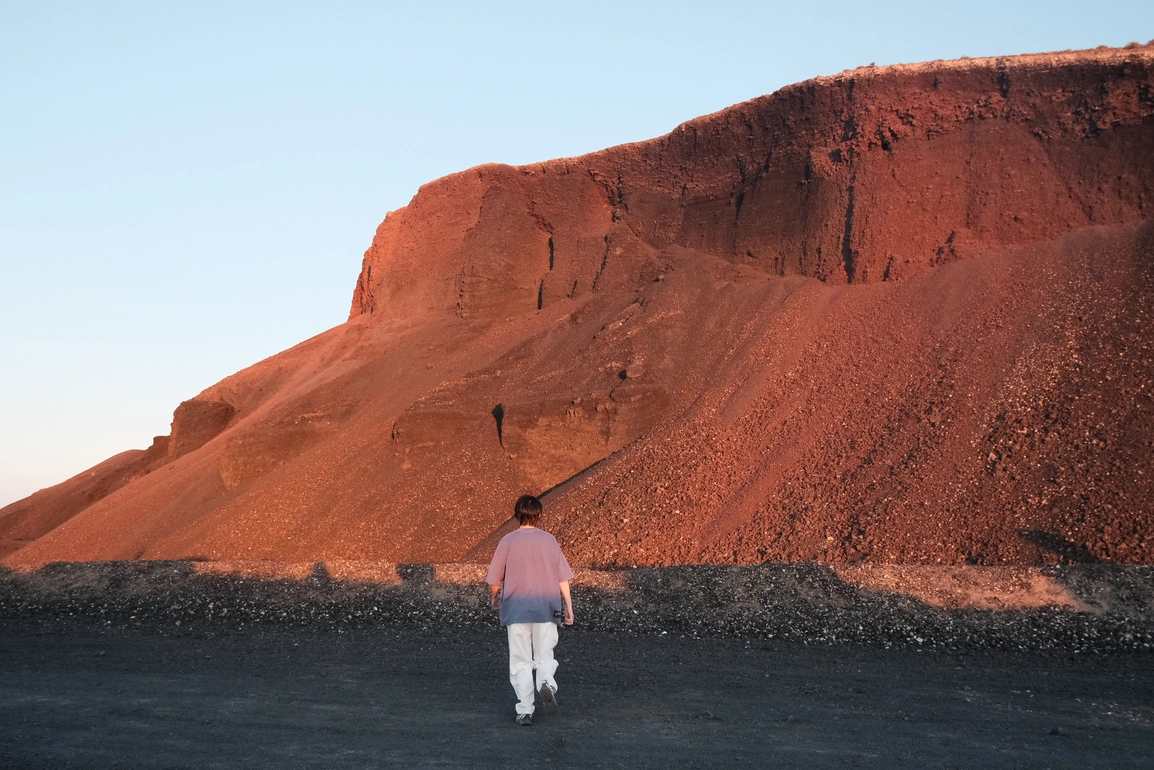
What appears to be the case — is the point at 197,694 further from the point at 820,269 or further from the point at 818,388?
the point at 820,269

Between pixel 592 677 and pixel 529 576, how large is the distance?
5.84 feet

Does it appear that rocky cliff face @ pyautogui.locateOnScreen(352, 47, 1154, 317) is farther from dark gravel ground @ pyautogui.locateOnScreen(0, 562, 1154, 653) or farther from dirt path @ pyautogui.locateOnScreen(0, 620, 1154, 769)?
dirt path @ pyautogui.locateOnScreen(0, 620, 1154, 769)

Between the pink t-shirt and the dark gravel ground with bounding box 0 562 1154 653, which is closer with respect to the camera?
the pink t-shirt

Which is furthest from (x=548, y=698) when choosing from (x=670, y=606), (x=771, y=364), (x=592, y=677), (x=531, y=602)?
(x=771, y=364)

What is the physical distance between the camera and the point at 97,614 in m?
12.2

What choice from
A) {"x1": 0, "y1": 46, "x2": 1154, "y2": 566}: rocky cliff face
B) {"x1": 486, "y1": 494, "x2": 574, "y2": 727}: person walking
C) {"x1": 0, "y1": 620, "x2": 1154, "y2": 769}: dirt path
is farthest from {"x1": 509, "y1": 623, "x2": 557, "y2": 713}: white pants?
{"x1": 0, "y1": 46, "x2": 1154, "y2": 566}: rocky cliff face

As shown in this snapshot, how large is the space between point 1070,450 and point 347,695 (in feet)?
43.4

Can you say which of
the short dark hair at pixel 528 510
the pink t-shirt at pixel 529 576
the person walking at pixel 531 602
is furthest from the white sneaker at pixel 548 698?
the short dark hair at pixel 528 510

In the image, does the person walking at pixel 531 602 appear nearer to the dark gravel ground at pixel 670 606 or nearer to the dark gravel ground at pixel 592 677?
the dark gravel ground at pixel 592 677

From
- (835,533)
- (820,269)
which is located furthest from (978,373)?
(820,269)

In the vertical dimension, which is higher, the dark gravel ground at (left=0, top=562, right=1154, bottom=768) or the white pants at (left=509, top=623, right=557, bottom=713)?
the white pants at (left=509, top=623, right=557, bottom=713)

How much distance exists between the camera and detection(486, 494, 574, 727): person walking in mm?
6691

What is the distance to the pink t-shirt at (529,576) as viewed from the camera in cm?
676

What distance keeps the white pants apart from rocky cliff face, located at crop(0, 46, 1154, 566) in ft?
31.4
